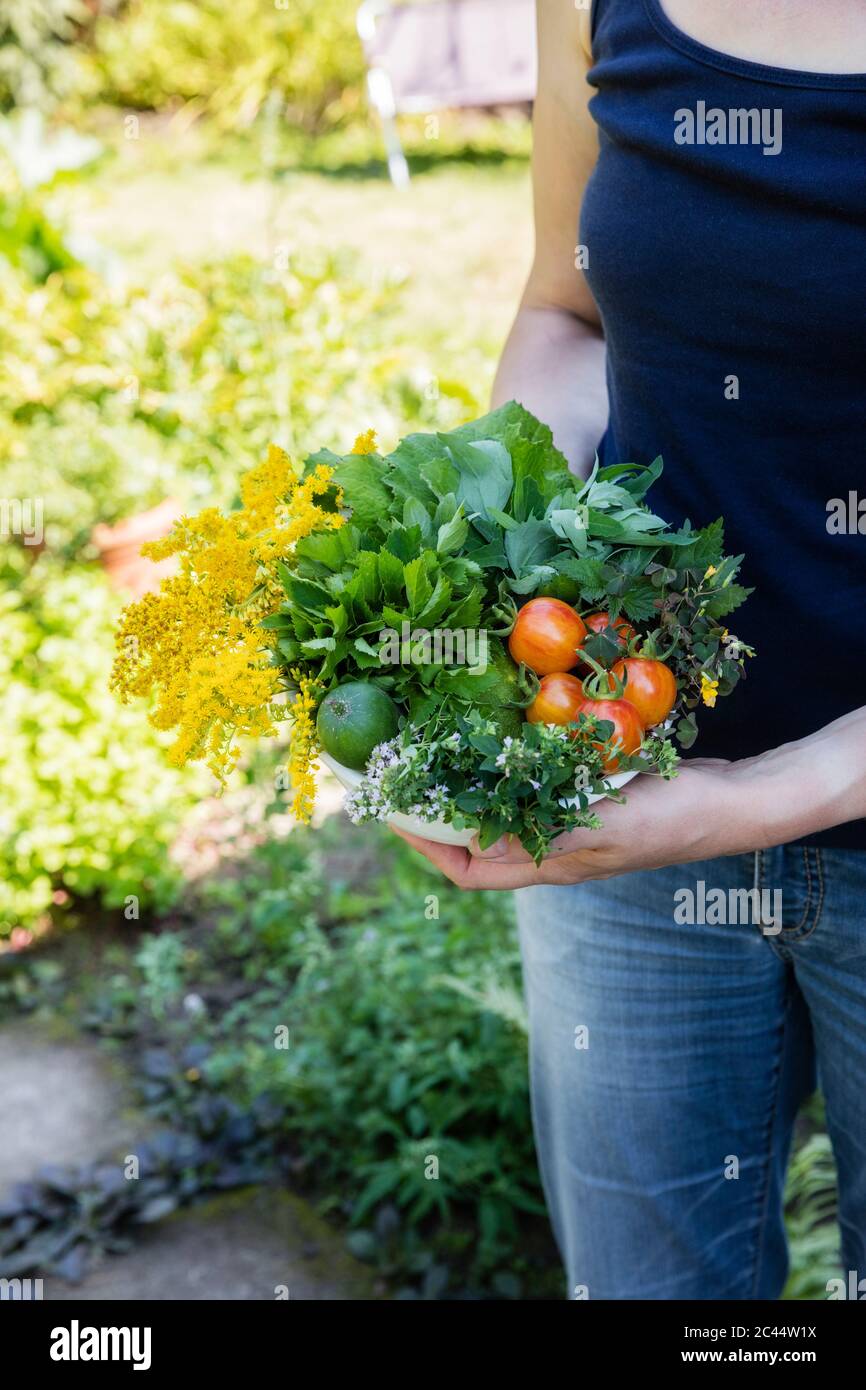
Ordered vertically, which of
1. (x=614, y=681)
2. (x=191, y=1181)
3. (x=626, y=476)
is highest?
(x=626, y=476)

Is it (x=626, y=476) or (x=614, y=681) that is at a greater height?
(x=626, y=476)

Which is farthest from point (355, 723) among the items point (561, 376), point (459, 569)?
point (561, 376)

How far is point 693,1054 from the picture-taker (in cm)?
148

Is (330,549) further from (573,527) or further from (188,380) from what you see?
(188,380)

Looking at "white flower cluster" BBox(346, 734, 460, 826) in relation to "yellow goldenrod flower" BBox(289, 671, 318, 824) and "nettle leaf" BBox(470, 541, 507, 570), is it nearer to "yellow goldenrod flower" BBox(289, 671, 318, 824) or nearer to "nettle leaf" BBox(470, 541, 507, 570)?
"yellow goldenrod flower" BBox(289, 671, 318, 824)

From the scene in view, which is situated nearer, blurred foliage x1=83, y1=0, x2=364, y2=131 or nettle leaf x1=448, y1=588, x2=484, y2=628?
nettle leaf x1=448, y1=588, x2=484, y2=628

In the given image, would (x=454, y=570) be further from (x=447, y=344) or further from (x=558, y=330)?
(x=447, y=344)

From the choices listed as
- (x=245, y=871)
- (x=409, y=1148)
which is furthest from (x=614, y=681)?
(x=245, y=871)

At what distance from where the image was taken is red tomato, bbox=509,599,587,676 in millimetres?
1133

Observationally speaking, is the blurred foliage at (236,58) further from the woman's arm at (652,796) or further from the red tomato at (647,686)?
the red tomato at (647,686)

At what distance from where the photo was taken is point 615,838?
1146 millimetres

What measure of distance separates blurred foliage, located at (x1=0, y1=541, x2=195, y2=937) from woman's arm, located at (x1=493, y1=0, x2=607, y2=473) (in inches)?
70.9

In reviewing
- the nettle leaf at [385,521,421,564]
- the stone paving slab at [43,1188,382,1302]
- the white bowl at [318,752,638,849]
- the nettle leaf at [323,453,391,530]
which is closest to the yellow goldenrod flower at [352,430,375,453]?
the nettle leaf at [323,453,391,530]

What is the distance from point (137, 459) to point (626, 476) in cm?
321
